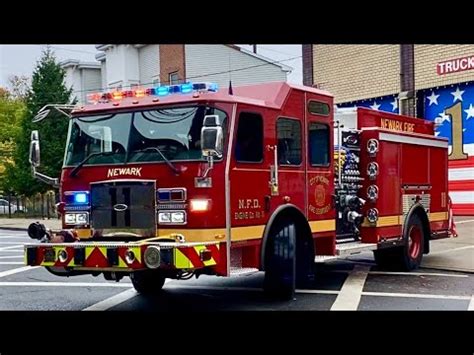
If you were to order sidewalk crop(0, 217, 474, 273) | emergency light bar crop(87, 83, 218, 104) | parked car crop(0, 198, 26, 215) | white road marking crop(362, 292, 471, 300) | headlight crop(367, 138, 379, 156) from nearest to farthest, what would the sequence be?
emergency light bar crop(87, 83, 218, 104)
white road marking crop(362, 292, 471, 300)
headlight crop(367, 138, 379, 156)
sidewalk crop(0, 217, 474, 273)
parked car crop(0, 198, 26, 215)

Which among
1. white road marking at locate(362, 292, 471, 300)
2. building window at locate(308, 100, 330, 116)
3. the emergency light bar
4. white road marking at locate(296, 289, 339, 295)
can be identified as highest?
the emergency light bar

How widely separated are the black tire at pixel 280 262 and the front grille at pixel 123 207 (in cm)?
152

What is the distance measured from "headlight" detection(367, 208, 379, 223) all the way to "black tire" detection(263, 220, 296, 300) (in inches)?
92.8

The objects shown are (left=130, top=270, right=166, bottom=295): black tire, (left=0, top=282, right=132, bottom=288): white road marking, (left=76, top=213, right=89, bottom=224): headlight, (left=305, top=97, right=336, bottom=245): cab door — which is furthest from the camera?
(left=0, top=282, right=132, bottom=288): white road marking

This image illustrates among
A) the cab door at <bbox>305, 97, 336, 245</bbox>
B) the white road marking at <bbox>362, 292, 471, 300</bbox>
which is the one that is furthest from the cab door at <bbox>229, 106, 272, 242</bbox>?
the white road marking at <bbox>362, 292, 471, 300</bbox>

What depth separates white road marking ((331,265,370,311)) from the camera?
8375mm

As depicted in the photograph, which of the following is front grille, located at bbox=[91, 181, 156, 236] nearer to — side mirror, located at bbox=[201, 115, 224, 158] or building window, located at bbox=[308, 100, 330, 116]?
side mirror, located at bbox=[201, 115, 224, 158]

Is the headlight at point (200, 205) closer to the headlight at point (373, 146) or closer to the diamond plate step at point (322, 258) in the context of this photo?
the diamond plate step at point (322, 258)

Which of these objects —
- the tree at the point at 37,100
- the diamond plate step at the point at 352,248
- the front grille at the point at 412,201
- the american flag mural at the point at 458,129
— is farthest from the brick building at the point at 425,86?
the tree at the point at 37,100

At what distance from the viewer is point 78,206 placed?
8062 millimetres

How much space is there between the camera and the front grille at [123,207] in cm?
763

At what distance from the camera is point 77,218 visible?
317 inches
